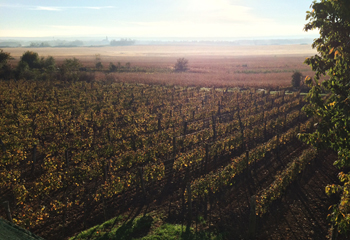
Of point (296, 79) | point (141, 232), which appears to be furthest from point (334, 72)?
point (296, 79)

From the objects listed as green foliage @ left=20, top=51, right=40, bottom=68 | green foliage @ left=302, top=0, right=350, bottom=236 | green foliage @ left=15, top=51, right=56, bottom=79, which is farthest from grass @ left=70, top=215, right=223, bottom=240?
green foliage @ left=20, top=51, right=40, bottom=68

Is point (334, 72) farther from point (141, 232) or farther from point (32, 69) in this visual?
point (32, 69)

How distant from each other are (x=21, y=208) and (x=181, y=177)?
723cm

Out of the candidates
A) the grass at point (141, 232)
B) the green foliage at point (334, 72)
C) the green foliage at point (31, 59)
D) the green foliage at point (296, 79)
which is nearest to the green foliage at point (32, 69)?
the green foliage at point (31, 59)

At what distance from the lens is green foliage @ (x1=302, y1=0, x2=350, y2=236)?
7.30 meters

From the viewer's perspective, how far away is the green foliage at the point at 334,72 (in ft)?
23.9

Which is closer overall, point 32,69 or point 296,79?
point 296,79

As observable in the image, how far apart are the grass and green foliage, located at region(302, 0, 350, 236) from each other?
4505mm

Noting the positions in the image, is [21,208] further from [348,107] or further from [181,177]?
[348,107]

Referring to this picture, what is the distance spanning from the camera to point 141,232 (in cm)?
883

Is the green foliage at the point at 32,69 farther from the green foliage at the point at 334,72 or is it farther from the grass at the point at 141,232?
the green foliage at the point at 334,72

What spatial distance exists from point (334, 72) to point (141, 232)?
8.32 metres

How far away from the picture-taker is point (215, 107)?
2606 cm

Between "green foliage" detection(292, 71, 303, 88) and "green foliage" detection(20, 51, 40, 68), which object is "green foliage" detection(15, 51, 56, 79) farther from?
"green foliage" detection(292, 71, 303, 88)
